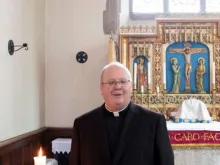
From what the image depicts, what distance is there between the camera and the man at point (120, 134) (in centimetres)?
221

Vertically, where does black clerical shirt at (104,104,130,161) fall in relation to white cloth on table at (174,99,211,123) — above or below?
above

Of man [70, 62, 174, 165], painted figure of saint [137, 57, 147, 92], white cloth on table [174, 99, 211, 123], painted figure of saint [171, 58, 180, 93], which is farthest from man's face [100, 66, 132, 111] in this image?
painted figure of saint [171, 58, 180, 93]

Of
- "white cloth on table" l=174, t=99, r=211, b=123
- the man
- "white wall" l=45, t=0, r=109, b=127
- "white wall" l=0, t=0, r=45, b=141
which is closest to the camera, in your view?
the man

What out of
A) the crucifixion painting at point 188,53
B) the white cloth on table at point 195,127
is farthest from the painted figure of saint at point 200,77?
the white cloth on table at point 195,127

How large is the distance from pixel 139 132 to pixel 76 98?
3.79 m

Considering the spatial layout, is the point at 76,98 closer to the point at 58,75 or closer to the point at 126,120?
the point at 58,75

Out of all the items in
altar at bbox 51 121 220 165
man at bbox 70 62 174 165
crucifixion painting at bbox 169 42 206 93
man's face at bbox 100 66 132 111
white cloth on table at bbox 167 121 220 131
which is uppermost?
crucifixion painting at bbox 169 42 206 93

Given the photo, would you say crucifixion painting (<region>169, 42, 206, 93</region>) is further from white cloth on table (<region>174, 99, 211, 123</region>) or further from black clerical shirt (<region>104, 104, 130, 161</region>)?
black clerical shirt (<region>104, 104, 130, 161</region>)

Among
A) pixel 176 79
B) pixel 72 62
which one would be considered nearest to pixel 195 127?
pixel 176 79

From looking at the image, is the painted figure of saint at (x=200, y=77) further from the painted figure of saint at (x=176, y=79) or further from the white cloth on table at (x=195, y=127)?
the white cloth on table at (x=195, y=127)

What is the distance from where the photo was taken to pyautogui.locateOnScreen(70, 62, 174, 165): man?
221cm

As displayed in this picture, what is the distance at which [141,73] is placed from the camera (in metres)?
5.41

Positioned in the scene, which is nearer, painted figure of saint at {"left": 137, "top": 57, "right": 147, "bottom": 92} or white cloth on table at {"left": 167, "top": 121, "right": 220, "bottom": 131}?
white cloth on table at {"left": 167, "top": 121, "right": 220, "bottom": 131}

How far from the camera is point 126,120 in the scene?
2.32 m
